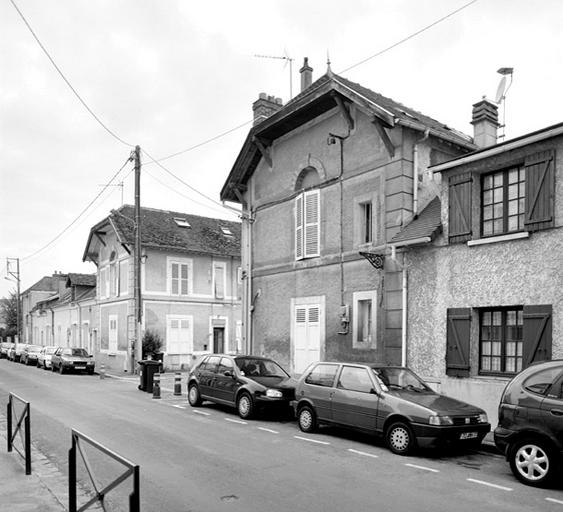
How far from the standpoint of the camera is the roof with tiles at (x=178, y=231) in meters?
30.5

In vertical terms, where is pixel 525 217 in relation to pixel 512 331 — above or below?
above

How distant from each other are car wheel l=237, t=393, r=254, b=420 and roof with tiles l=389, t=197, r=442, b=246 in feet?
16.4

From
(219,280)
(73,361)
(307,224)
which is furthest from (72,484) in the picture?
(219,280)

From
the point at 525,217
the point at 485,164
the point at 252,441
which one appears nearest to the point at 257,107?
the point at 485,164

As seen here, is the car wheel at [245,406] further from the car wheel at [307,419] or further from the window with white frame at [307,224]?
the window with white frame at [307,224]

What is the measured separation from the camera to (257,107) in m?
20.7

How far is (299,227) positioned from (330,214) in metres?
1.38

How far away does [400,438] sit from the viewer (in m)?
9.16

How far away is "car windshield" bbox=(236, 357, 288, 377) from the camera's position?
544 inches

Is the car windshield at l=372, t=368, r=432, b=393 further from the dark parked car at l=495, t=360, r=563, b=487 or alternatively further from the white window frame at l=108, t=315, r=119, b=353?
the white window frame at l=108, t=315, r=119, b=353

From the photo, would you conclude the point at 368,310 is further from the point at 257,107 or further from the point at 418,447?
the point at 257,107

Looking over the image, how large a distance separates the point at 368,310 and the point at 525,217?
5098 mm

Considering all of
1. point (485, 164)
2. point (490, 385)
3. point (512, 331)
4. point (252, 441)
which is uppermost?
point (485, 164)

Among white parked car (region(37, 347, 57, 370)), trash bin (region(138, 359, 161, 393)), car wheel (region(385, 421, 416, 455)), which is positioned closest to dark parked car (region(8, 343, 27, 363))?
white parked car (region(37, 347, 57, 370))
